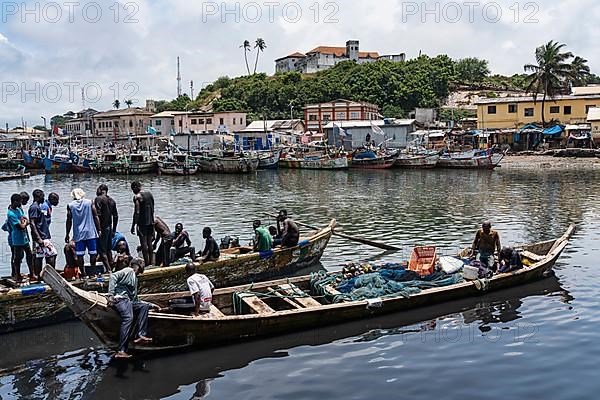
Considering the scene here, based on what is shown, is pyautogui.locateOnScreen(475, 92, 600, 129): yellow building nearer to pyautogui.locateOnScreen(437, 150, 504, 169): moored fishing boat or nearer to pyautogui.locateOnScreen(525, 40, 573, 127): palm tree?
pyautogui.locateOnScreen(525, 40, 573, 127): palm tree

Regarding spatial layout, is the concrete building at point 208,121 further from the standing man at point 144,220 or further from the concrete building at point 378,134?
the standing man at point 144,220

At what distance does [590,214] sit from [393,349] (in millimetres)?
17860

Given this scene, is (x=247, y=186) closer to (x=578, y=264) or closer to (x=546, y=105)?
(x=578, y=264)

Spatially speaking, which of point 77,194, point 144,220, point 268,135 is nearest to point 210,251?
point 144,220

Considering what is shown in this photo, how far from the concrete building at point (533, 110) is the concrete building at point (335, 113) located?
47.7 feet

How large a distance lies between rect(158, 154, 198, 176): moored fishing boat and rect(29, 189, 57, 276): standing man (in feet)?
135

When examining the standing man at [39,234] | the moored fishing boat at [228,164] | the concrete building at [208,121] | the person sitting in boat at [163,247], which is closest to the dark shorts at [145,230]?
the person sitting in boat at [163,247]

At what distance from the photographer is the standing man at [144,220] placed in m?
12.6

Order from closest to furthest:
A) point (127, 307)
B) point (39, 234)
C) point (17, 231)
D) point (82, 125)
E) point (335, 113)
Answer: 1. point (127, 307)
2. point (17, 231)
3. point (39, 234)
4. point (335, 113)
5. point (82, 125)

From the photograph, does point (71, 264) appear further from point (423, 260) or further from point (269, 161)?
point (269, 161)

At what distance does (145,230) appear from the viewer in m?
12.8

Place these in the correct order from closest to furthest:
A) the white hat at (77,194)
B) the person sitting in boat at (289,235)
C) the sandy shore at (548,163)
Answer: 1. the white hat at (77,194)
2. the person sitting in boat at (289,235)
3. the sandy shore at (548,163)

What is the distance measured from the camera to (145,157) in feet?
194

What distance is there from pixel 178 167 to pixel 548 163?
3251 cm
